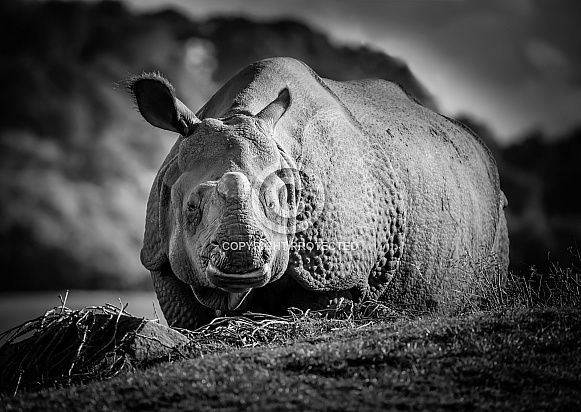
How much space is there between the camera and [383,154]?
→ 918 centimetres

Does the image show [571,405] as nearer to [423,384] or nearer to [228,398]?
[423,384]

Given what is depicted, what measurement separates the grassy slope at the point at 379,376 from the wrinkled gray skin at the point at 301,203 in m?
1.15

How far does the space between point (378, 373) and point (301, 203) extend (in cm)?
272

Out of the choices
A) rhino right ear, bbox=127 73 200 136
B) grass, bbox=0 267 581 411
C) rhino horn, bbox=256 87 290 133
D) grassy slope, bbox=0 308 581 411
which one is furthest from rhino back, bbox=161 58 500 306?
grassy slope, bbox=0 308 581 411

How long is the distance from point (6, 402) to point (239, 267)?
1.98 meters

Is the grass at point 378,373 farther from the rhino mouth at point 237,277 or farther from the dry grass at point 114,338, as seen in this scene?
the rhino mouth at point 237,277

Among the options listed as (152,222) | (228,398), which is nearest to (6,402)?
(228,398)

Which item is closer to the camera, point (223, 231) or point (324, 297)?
point (223, 231)

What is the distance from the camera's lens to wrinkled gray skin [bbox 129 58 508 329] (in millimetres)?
7094

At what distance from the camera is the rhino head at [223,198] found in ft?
22.0

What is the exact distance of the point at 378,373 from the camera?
5.55 metres

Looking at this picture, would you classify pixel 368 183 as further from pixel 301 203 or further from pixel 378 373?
pixel 378 373

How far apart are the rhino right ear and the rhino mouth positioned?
5.28 ft

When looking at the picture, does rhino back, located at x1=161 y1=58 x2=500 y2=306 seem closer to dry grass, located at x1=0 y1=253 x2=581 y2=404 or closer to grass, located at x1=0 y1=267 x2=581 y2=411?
dry grass, located at x1=0 y1=253 x2=581 y2=404
